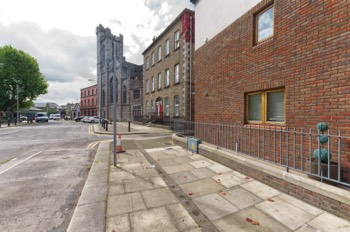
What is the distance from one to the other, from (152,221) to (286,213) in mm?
2384

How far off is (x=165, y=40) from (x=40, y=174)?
19286mm

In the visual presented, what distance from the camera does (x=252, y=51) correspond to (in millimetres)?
5641

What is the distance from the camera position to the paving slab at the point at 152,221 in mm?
2469

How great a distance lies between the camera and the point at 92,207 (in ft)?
9.85

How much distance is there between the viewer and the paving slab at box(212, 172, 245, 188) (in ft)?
13.2

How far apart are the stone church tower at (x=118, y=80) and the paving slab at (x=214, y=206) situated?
76.1ft

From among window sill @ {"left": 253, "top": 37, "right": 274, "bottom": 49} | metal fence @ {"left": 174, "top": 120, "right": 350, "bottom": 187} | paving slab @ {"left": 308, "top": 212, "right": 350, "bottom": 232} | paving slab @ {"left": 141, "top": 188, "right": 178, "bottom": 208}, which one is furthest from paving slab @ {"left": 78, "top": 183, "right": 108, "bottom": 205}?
window sill @ {"left": 253, "top": 37, "right": 274, "bottom": 49}

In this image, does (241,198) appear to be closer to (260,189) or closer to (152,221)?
(260,189)

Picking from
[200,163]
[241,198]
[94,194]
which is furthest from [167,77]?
[241,198]

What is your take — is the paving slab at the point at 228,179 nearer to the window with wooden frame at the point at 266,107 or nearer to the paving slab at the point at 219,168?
the paving slab at the point at 219,168

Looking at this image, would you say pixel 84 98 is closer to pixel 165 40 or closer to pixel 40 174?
pixel 165 40

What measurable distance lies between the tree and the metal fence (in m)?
36.7

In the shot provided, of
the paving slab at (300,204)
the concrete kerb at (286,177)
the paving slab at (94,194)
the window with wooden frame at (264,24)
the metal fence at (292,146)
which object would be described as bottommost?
the paving slab at (94,194)

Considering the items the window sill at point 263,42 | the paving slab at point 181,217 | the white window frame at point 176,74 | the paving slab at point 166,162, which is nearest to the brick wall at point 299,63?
the window sill at point 263,42
